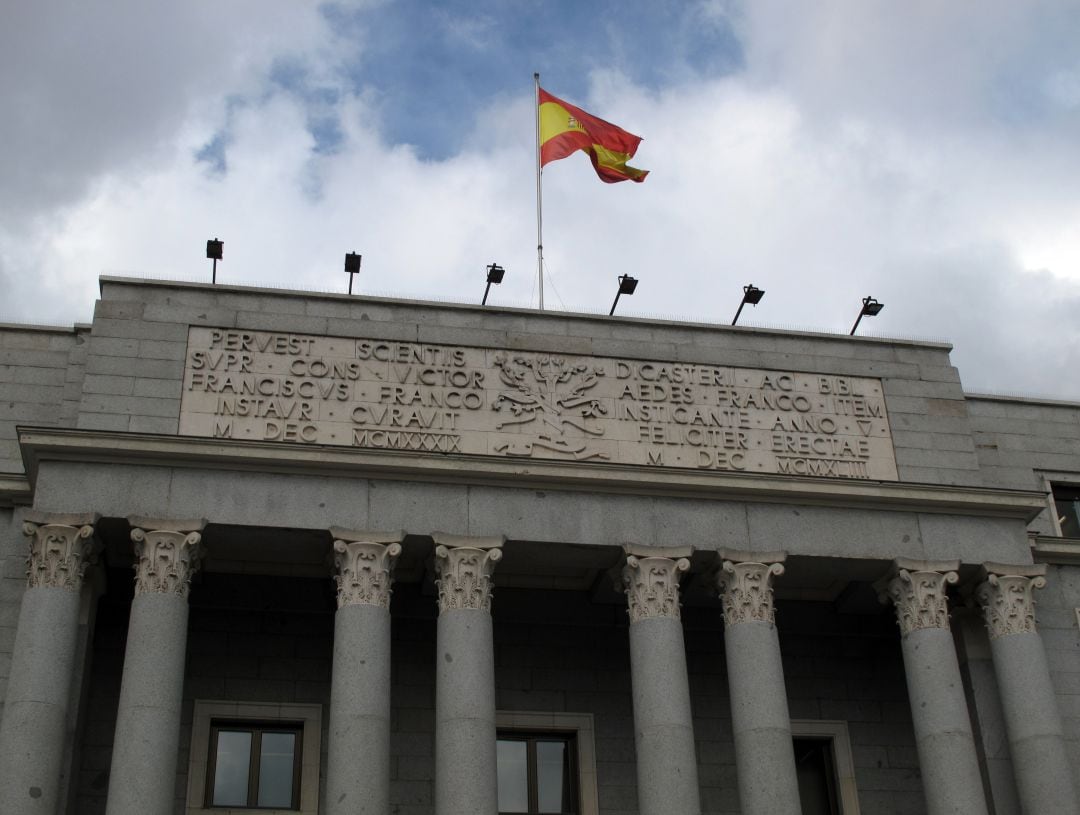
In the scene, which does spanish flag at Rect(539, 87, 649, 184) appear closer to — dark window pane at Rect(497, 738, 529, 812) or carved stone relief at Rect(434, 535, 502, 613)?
carved stone relief at Rect(434, 535, 502, 613)

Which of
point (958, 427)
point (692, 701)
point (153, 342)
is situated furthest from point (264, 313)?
point (958, 427)

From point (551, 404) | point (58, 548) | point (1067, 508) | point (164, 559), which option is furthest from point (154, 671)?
point (1067, 508)

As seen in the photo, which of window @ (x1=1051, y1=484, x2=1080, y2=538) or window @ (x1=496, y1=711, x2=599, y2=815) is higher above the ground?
window @ (x1=1051, y1=484, x2=1080, y2=538)

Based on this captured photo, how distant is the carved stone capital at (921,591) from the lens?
29.7m

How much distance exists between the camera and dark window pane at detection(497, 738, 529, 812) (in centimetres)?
3062

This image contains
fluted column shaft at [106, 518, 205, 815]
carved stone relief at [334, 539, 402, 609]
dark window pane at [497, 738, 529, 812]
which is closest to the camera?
fluted column shaft at [106, 518, 205, 815]

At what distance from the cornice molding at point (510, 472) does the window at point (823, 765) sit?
17.8 ft

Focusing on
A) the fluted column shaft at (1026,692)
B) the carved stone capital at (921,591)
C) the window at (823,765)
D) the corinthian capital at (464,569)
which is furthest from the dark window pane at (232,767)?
the fluted column shaft at (1026,692)

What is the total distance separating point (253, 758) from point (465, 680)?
5.68m

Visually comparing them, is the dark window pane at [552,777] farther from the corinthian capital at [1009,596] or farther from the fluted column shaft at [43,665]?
the fluted column shaft at [43,665]

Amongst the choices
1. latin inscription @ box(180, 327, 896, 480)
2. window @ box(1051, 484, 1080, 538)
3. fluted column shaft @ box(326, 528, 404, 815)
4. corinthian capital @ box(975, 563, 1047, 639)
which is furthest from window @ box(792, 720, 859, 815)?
fluted column shaft @ box(326, 528, 404, 815)

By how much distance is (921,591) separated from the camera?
29.9 metres

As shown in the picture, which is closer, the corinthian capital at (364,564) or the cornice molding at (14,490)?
the corinthian capital at (364,564)

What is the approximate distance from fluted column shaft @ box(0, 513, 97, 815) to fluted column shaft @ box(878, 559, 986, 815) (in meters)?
16.5
